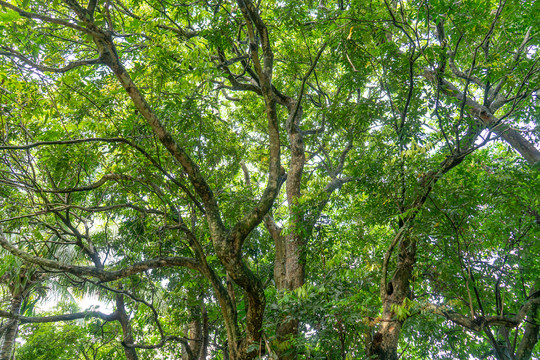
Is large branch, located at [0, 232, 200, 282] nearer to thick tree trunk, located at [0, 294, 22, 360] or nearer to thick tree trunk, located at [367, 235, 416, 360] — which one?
thick tree trunk, located at [367, 235, 416, 360]

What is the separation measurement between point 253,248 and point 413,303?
175 inches

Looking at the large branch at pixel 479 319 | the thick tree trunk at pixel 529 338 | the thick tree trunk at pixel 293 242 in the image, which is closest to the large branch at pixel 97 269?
the thick tree trunk at pixel 293 242

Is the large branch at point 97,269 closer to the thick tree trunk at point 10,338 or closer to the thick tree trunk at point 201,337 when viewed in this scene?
the thick tree trunk at point 201,337

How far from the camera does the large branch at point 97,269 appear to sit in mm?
3742

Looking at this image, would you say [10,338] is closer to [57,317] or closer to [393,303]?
[57,317]

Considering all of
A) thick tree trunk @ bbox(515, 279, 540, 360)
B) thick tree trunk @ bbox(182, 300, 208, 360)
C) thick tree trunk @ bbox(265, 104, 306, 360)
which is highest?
thick tree trunk @ bbox(265, 104, 306, 360)

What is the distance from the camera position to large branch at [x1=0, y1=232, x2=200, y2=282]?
12.3ft

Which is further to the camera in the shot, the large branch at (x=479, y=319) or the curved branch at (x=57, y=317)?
the curved branch at (x=57, y=317)

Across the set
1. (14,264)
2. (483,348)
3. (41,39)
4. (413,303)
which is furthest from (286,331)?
(14,264)

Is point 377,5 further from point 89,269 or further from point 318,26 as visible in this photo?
point 89,269

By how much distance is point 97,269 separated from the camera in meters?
3.90

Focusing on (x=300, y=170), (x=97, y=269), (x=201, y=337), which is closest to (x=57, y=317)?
(x=97, y=269)

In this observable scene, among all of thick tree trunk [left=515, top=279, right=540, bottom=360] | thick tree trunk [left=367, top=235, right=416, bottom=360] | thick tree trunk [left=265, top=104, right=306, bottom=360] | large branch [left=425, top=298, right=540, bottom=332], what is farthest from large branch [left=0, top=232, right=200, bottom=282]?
thick tree trunk [left=515, top=279, right=540, bottom=360]

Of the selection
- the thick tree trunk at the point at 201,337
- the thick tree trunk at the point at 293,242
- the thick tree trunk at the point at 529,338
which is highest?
the thick tree trunk at the point at 293,242
